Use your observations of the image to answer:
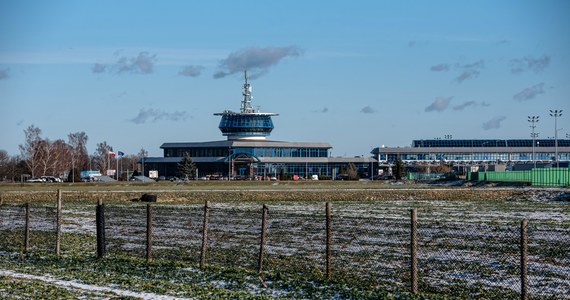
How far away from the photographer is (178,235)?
26.3 m

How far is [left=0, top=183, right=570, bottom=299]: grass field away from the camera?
18.6 m

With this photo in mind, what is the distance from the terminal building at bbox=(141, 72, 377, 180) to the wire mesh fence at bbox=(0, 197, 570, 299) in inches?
5781

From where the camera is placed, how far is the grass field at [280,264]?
18609 millimetres

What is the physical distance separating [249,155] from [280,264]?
15569cm

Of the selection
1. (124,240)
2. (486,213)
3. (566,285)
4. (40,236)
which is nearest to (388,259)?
(566,285)

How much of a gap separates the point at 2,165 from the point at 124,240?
164708 millimetres

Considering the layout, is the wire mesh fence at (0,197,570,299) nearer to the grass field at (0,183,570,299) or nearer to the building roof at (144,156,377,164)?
the grass field at (0,183,570,299)

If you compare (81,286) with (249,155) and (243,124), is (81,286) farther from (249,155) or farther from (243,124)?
(243,124)

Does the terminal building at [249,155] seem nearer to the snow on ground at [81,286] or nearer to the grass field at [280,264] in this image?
the grass field at [280,264]

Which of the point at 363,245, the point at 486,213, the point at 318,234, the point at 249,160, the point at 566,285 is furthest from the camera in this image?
the point at 249,160

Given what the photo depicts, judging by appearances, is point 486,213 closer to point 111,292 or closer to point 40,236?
point 40,236

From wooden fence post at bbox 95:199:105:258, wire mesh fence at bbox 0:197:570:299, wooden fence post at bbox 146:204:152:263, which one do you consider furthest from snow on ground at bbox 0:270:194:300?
wire mesh fence at bbox 0:197:570:299

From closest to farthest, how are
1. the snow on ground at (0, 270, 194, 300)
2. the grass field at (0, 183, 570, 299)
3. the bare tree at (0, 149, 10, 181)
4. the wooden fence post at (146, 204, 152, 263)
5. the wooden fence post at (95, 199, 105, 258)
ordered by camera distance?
the snow on ground at (0, 270, 194, 300), the grass field at (0, 183, 570, 299), the wooden fence post at (146, 204, 152, 263), the wooden fence post at (95, 199, 105, 258), the bare tree at (0, 149, 10, 181)

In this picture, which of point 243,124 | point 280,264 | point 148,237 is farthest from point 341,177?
point 280,264
